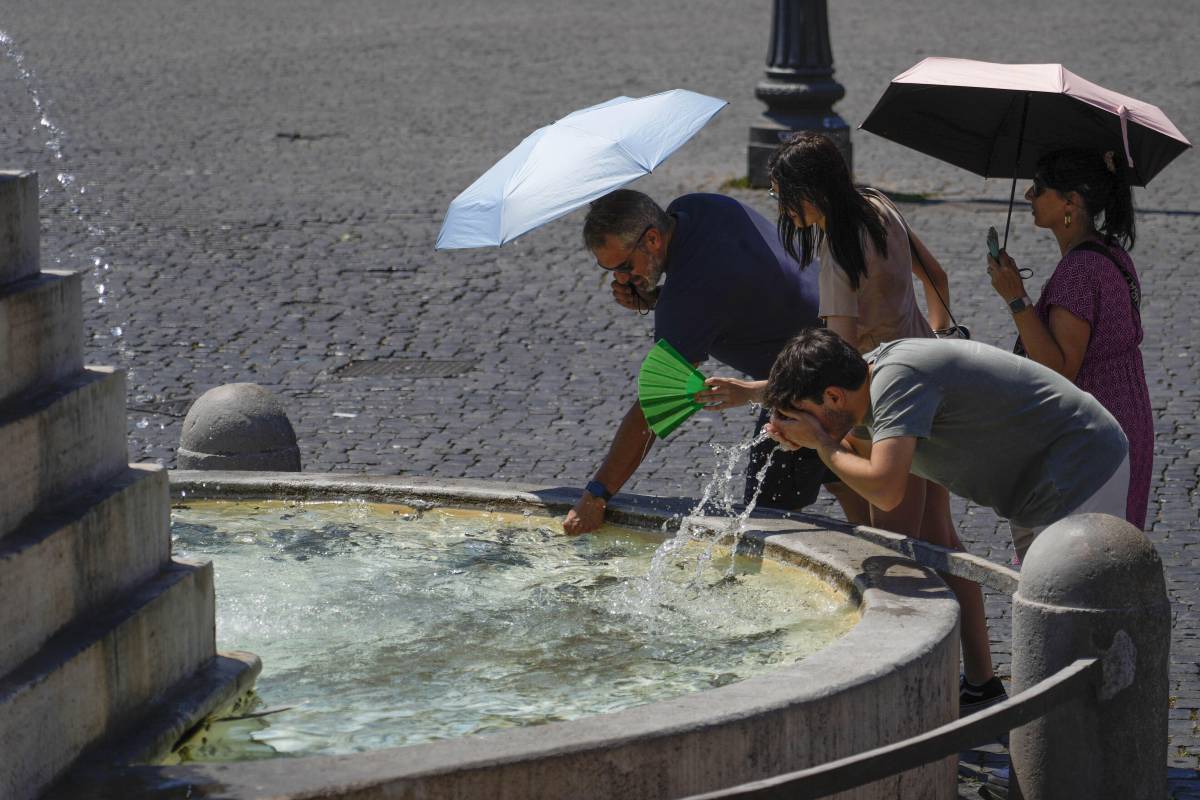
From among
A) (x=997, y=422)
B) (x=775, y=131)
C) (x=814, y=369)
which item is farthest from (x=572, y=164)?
(x=775, y=131)

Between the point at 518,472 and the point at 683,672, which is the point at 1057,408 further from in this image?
the point at 518,472

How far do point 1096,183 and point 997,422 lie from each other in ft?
2.88

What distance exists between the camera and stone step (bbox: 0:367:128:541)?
3.33m

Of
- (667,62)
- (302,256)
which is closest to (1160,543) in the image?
(302,256)

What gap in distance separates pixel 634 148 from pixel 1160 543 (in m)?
2.28

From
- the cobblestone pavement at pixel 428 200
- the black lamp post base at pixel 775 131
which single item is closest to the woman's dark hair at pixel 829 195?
the cobblestone pavement at pixel 428 200

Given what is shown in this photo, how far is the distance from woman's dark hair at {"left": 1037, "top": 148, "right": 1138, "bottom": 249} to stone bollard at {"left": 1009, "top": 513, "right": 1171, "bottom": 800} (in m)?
1.14

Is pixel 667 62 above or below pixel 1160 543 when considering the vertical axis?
above

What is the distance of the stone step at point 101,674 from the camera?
3.15m

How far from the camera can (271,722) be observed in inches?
149

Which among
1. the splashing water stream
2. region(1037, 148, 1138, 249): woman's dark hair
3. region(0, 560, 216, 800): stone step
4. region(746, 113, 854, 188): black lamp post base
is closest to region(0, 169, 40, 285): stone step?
region(0, 560, 216, 800): stone step

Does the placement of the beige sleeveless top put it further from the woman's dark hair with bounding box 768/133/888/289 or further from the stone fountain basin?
the stone fountain basin

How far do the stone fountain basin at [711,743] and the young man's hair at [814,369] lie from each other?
0.50 meters

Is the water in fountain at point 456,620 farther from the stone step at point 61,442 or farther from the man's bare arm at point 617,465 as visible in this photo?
the stone step at point 61,442
